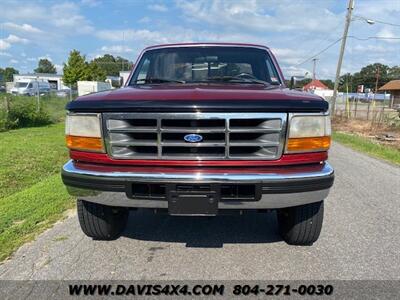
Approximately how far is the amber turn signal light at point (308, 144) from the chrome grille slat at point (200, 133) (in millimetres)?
83

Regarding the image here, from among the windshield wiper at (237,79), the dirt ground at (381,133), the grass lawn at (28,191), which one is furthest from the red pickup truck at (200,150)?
the dirt ground at (381,133)

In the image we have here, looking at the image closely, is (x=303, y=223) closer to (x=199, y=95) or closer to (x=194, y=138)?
(x=194, y=138)

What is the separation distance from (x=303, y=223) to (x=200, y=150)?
1.25m

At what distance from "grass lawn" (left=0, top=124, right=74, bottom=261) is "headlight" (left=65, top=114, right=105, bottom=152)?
1233 mm

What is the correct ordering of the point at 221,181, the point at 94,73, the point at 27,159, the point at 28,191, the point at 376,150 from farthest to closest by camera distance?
the point at 94,73 < the point at 376,150 < the point at 27,159 < the point at 28,191 < the point at 221,181

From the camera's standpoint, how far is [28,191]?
5.56 metres

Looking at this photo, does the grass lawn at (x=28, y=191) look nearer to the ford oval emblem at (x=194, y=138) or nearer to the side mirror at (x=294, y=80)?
the ford oval emblem at (x=194, y=138)

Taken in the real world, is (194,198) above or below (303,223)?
Answer: above

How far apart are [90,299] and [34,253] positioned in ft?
3.34

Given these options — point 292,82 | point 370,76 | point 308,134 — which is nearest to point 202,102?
point 308,134

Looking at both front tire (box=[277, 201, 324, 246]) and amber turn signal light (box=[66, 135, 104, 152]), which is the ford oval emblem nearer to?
amber turn signal light (box=[66, 135, 104, 152])

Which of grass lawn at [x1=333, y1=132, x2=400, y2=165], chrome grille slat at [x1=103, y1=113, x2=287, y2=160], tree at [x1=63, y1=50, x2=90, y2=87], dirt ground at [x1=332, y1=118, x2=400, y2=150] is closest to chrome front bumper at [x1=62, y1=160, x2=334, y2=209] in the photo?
chrome grille slat at [x1=103, y1=113, x2=287, y2=160]

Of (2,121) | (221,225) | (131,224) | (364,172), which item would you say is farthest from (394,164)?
(2,121)

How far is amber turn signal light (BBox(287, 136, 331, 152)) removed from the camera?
2.99m
